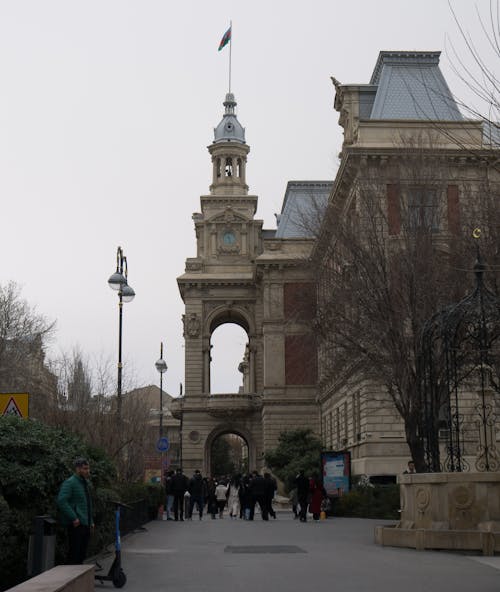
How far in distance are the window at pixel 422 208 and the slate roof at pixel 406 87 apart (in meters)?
16.9

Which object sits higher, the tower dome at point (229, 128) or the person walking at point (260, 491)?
the tower dome at point (229, 128)

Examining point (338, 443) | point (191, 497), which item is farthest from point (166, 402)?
point (191, 497)

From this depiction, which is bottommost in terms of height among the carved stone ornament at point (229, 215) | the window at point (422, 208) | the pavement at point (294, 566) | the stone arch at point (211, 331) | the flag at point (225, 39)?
the pavement at point (294, 566)

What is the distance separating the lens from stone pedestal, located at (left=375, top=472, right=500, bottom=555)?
17.6m

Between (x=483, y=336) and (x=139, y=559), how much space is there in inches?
301

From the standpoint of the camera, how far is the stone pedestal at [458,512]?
57.8ft

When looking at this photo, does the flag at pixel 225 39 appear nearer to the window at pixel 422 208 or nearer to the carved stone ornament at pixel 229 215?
the carved stone ornament at pixel 229 215

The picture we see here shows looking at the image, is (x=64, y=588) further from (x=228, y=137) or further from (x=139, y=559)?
(x=228, y=137)

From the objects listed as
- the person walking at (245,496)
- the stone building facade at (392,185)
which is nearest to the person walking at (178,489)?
the person walking at (245,496)

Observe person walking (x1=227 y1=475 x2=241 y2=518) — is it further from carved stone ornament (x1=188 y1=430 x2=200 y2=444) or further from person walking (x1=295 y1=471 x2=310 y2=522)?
carved stone ornament (x1=188 y1=430 x2=200 y2=444)

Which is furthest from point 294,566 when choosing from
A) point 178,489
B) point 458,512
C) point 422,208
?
point 178,489

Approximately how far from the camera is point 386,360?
1156 inches

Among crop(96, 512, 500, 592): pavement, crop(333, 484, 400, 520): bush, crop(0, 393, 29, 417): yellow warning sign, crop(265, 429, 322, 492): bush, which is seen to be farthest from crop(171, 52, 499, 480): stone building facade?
crop(0, 393, 29, 417): yellow warning sign

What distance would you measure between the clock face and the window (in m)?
50.2
